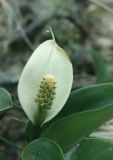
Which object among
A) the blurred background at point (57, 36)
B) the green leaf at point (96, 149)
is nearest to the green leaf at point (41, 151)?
the green leaf at point (96, 149)

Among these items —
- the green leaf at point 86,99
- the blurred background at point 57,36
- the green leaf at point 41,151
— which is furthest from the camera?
the blurred background at point 57,36

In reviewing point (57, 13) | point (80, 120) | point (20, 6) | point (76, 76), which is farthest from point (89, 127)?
point (20, 6)

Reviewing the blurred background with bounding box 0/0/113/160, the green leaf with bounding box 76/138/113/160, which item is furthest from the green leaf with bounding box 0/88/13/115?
the blurred background with bounding box 0/0/113/160

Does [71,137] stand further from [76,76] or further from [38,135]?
[76,76]

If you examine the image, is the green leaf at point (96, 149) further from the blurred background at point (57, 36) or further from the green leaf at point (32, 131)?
the blurred background at point (57, 36)

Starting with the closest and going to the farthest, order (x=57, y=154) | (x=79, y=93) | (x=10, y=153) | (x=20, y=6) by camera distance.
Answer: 1. (x=57, y=154)
2. (x=79, y=93)
3. (x=10, y=153)
4. (x=20, y=6)

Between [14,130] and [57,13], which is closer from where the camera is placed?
[14,130]
